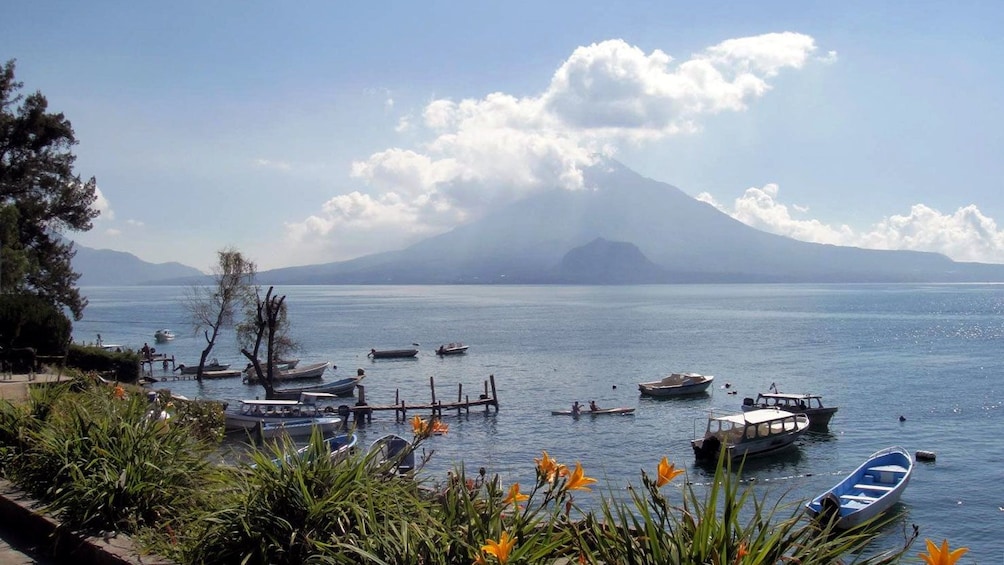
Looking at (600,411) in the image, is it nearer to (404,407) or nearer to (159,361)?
(404,407)

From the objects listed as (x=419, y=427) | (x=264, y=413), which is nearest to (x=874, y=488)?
(x=264, y=413)

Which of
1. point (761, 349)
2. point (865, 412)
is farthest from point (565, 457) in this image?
point (761, 349)

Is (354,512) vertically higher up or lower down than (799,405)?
higher up

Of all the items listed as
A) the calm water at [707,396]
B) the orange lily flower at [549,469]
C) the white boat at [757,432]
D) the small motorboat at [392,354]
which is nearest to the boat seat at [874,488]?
the calm water at [707,396]

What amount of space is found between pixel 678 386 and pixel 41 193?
122 feet

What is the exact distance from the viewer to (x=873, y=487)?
84.1 feet

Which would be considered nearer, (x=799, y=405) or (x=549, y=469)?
(x=549, y=469)

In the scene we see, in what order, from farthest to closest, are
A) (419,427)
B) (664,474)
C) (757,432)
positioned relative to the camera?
(757,432), (419,427), (664,474)

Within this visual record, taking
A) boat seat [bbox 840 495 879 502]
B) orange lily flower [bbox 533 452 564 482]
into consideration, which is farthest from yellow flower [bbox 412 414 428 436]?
boat seat [bbox 840 495 879 502]

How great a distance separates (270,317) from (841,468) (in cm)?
2777

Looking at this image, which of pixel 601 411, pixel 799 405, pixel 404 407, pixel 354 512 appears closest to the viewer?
pixel 354 512

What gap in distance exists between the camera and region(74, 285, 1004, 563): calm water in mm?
29344

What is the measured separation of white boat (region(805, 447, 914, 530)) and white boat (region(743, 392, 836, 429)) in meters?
11.5

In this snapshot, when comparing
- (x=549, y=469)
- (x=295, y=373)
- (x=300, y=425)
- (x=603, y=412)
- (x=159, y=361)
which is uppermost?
(x=549, y=469)
